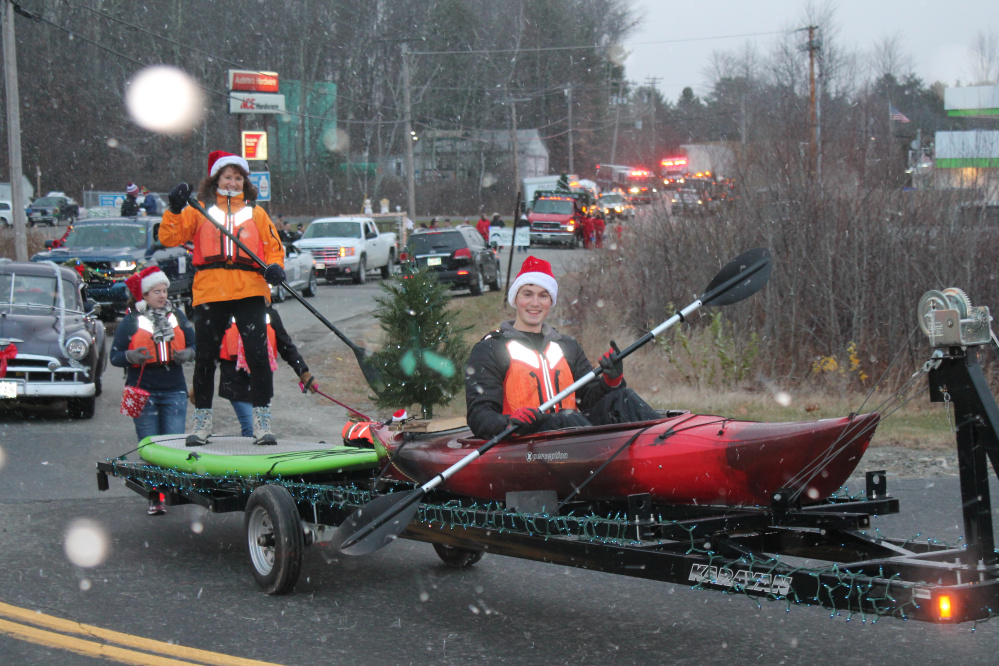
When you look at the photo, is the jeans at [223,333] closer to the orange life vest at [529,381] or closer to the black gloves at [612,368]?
the orange life vest at [529,381]

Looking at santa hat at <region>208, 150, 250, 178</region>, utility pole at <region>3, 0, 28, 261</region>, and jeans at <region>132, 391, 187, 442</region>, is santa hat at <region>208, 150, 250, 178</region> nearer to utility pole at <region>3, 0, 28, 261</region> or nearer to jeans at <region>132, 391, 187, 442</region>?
jeans at <region>132, 391, 187, 442</region>

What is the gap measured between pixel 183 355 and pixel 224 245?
1.06 m

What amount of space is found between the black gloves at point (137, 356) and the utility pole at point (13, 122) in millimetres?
16239

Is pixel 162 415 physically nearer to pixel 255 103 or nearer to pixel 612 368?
pixel 612 368

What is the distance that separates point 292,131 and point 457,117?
10731 millimetres

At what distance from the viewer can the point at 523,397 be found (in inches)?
216

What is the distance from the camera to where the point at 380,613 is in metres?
5.49

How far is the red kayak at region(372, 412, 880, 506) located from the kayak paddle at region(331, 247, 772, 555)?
18cm

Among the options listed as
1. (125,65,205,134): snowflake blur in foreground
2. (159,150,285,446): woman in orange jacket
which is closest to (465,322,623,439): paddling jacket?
(159,150,285,446): woman in orange jacket

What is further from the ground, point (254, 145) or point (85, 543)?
point (254, 145)

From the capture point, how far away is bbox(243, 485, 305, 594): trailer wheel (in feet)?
18.2

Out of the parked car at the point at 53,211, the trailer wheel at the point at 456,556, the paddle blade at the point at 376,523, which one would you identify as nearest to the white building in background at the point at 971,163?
the trailer wheel at the point at 456,556

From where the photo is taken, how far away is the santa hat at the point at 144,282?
306 inches

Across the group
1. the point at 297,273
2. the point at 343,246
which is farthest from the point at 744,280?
the point at 343,246
